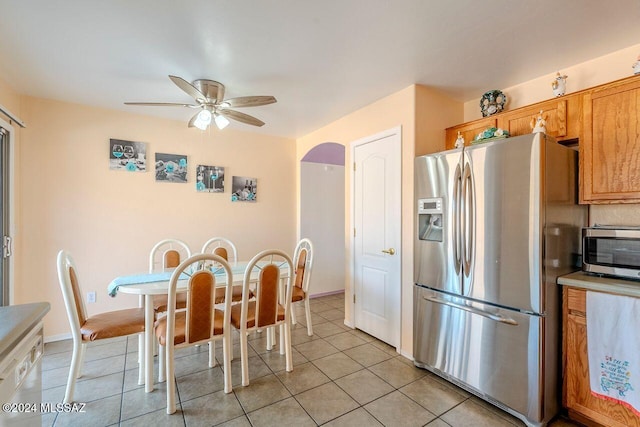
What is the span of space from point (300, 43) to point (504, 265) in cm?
205

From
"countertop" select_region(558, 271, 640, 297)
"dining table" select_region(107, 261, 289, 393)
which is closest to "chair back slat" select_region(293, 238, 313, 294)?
"dining table" select_region(107, 261, 289, 393)

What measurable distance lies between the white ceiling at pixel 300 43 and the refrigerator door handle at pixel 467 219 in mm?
908

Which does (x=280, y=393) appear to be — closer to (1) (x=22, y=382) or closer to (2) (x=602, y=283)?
(1) (x=22, y=382)

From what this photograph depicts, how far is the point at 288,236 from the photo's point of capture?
4.48 meters

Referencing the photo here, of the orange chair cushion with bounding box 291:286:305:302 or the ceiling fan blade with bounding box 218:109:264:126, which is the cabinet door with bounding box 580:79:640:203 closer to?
the orange chair cushion with bounding box 291:286:305:302

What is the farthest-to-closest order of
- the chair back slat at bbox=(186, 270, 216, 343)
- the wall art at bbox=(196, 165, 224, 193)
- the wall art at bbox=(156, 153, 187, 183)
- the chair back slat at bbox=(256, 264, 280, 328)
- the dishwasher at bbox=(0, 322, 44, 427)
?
1. the wall art at bbox=(196, 165, 224, 193)
2. the wall art at bbox=(156, 153, 187, 183)
3. the chair back slat at bbox=(256, 264, 280, 328)
4. the chair back slat at bbox=(186, 270, 216, 343)
5. the dishwasher at bbox=(0, 322, 44, 427)

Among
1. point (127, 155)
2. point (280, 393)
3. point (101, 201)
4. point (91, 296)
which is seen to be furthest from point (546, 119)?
point (91, 296)

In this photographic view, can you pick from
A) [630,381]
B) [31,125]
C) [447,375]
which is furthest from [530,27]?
[31,125]

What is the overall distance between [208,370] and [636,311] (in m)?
2.93

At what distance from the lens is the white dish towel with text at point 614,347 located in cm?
156

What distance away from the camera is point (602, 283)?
1.69m

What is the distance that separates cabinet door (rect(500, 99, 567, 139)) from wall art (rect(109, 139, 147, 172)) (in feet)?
12.5

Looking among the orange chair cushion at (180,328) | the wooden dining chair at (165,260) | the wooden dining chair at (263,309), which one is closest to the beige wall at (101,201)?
the wooden dining chair at (165,260)

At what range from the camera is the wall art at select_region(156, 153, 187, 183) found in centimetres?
348
